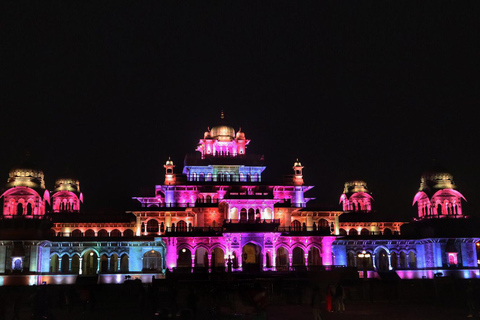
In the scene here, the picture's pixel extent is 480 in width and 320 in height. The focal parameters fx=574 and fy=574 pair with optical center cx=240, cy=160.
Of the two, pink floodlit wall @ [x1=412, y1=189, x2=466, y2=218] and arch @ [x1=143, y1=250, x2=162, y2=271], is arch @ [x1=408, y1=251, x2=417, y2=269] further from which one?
arch @ [x1=143, y1=250, x2=162, y2=271]

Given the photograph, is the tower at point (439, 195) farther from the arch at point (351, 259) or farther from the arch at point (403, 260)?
the arch at point (351, 259)

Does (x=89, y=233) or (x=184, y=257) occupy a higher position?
(x=89, y=233)

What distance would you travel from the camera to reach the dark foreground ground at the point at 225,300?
28839 millimetres

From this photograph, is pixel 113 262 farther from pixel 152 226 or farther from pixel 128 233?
pixel 152 226

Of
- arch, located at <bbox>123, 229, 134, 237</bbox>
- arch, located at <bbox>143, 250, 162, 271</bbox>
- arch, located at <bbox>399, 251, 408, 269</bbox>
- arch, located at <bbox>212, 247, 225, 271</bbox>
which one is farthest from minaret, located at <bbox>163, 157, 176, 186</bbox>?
arch, located at <bbox>399, 251, 408, 269</bbox>

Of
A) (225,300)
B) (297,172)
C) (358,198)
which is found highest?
(297,172)

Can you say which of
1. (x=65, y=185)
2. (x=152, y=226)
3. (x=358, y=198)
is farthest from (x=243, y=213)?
(x=65, y=185)

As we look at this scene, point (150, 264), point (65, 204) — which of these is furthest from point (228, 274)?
point (65, 204)

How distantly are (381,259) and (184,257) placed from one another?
24.1m

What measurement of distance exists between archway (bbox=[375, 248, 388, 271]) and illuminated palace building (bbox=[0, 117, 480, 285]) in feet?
0.40

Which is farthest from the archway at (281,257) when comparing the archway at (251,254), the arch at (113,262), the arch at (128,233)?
the arch at (113,262)

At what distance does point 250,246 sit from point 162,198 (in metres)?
12.9

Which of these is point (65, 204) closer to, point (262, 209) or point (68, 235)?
point (68, 235)

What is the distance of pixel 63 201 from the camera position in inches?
2771
